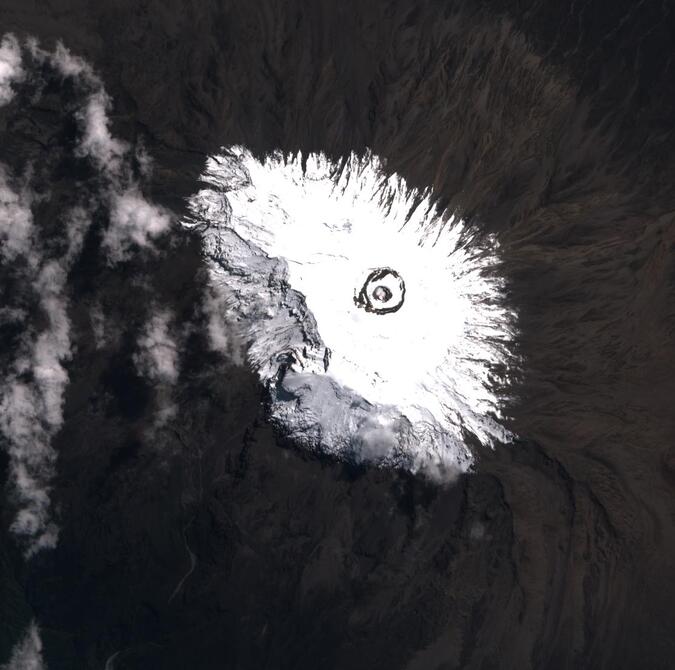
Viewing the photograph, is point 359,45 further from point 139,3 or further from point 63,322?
point 63,322

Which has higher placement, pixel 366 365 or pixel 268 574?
pixel 366 365

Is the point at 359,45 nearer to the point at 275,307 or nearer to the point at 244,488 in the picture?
the point at 275,307

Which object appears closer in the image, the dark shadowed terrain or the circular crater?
the dark shadowed terrain

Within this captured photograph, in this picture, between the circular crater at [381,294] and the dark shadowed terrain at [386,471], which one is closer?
the dark shadowed terrain at [386,471]

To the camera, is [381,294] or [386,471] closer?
[386,471]

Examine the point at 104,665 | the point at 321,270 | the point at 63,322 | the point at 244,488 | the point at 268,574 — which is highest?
the point at 321,270

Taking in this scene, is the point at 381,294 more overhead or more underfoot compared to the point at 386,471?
more overhead

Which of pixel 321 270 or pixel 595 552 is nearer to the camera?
pixel 595 552

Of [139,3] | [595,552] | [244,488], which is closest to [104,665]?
[244,488]
